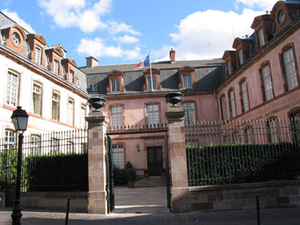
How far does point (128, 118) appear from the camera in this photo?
904 inches

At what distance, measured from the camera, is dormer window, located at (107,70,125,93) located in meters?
23.4

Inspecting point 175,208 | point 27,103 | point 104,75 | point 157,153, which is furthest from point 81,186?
point 104,75

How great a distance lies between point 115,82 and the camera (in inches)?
934

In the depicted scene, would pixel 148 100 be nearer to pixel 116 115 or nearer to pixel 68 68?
pixel 116 115

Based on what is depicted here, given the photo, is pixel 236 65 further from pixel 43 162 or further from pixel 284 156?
pixel 43 162

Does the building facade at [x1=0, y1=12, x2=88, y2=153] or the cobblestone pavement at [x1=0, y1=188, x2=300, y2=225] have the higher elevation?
the building facade at [x1=0, y1=12, x2=88, y2=153]

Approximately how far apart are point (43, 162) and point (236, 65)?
15112mm

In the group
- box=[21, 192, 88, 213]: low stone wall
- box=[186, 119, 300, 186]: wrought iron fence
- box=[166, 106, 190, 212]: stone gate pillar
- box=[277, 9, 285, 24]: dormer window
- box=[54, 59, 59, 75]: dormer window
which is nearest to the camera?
box=[166, 106, 190, 212]: stone gate pillar

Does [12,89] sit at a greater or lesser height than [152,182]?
greater

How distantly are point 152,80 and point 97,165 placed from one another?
15883mm

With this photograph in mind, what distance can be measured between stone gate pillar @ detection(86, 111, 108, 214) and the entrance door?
14.2m

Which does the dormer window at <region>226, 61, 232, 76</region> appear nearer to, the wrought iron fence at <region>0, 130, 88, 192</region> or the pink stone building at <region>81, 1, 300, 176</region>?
→ the pink stone building at <region>81, 1, 300, 176</region>

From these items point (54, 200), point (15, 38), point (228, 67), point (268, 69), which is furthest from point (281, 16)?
point (15, 38)

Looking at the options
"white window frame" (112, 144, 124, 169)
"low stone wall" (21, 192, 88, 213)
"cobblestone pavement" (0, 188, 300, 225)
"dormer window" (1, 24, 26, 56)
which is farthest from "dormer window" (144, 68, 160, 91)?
"cobblestone pavement" (0, 188, 300, 225)
